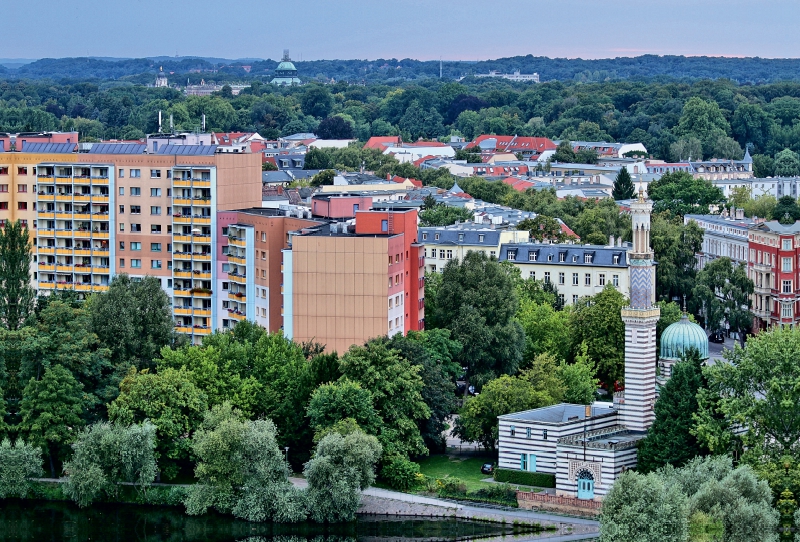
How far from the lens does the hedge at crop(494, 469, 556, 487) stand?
8681 centimetres

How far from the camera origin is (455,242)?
13625 centimetres

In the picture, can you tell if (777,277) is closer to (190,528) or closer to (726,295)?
(726,295)

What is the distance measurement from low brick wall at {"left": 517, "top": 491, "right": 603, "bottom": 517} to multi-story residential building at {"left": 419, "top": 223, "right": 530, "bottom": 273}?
5104cm

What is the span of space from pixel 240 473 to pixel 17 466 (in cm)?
1194

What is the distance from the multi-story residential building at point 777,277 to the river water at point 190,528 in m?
56.1

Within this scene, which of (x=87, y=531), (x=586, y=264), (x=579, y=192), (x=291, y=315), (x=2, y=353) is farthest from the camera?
(x=579, y=192)

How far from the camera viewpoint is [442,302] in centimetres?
10681

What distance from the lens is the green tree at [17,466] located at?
88.8 meters

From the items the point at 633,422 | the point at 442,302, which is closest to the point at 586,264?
the point at 442,302

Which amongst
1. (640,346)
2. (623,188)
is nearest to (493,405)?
(640,346)

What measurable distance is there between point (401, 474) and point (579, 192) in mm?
105137

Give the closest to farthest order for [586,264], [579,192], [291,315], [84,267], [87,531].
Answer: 1. [87,531]
2. [291,315]
3. [84,267]
4. [586,264]
5. [579,192]

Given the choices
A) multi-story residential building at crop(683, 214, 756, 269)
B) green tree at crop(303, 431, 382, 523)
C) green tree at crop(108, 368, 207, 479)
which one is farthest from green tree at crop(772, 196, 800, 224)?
green tree at crop(303, 431, 382, 523)

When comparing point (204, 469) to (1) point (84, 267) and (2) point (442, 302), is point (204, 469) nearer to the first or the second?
(2) point (442, 302)
